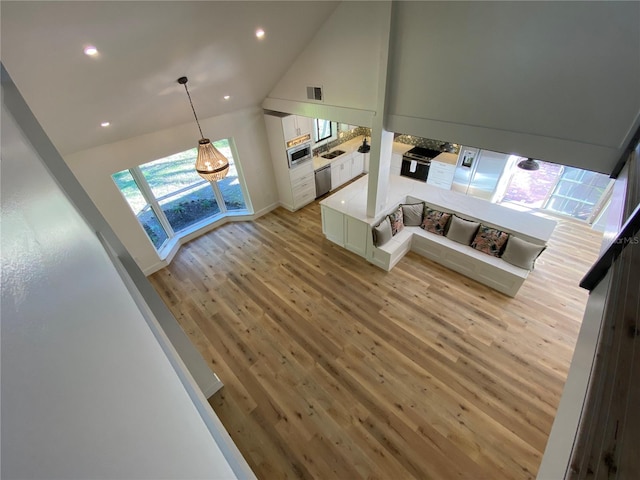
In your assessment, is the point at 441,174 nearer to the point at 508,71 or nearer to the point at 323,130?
the point at 323,130

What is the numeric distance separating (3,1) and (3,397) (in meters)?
2.38

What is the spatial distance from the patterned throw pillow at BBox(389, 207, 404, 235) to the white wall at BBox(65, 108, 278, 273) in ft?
9.47

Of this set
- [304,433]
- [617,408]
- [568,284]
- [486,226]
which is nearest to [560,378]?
[568,284]

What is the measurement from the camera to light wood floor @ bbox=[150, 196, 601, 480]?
244 centimetres

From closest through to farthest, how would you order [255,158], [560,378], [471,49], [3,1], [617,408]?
[617,408] < [3,1] < [471,49] < [560,378] < [255,158]

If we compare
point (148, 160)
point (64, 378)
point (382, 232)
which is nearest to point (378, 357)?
point (382, 232)

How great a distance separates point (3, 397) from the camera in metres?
0.22

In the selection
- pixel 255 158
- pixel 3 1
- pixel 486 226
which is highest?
pixel 3 1

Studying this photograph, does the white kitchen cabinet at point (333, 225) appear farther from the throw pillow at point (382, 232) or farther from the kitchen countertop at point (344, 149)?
the kitchen countertop at point (344, 149)

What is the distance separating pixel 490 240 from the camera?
384 cm

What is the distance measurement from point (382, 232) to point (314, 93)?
2251 mm

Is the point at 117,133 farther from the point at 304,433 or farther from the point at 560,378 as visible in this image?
the point at 560,378

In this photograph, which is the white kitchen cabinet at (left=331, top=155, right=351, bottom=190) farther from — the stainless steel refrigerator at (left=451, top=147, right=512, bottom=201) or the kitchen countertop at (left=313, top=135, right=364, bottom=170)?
the stainless steel refrigerator at (left=451, top=147, right=512, bottom=201)

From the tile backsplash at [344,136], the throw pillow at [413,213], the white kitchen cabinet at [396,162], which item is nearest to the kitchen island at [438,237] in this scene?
the throw pillow at [413,213]
